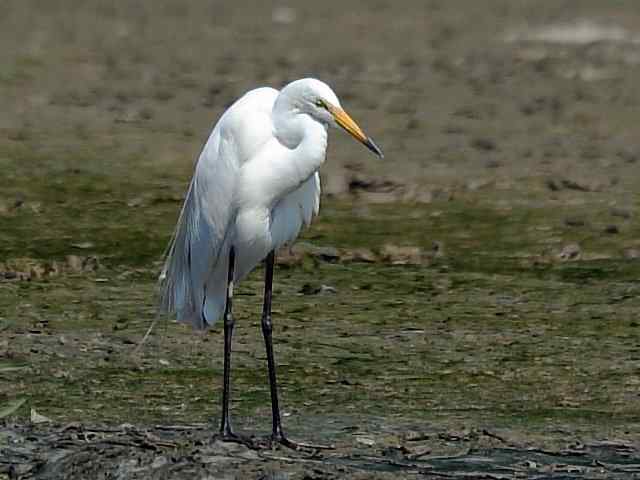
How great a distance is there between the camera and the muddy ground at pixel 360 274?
634 cm

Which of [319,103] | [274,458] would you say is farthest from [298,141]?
[274,458]

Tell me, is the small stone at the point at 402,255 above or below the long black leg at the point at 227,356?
below

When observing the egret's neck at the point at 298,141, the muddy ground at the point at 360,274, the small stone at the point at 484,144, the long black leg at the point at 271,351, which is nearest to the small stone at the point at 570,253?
the muddy ground at the point at 360,274

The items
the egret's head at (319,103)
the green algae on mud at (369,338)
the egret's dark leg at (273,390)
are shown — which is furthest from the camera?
the green algae on mud at (369,338)

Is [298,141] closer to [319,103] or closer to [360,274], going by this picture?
[319,103]

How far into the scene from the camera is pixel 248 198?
6.41 meters

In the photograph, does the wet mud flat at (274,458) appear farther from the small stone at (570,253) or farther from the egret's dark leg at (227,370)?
the small stone at (570,253)

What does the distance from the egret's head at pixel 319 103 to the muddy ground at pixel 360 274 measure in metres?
1.09

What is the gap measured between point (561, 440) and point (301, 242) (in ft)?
11.6

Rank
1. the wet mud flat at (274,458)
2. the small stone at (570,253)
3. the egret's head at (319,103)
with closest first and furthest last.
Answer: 1. the wet mud flat at (274,458)
2. the egret's head at (319,103)
3. the small stone at (570,253)

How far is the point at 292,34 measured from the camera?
1952 centimetres

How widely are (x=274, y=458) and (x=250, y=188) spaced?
0.98 meters

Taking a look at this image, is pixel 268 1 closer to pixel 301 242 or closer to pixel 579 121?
pixel 579 121

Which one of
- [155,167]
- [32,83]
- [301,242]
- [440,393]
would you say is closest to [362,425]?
[440,393]
